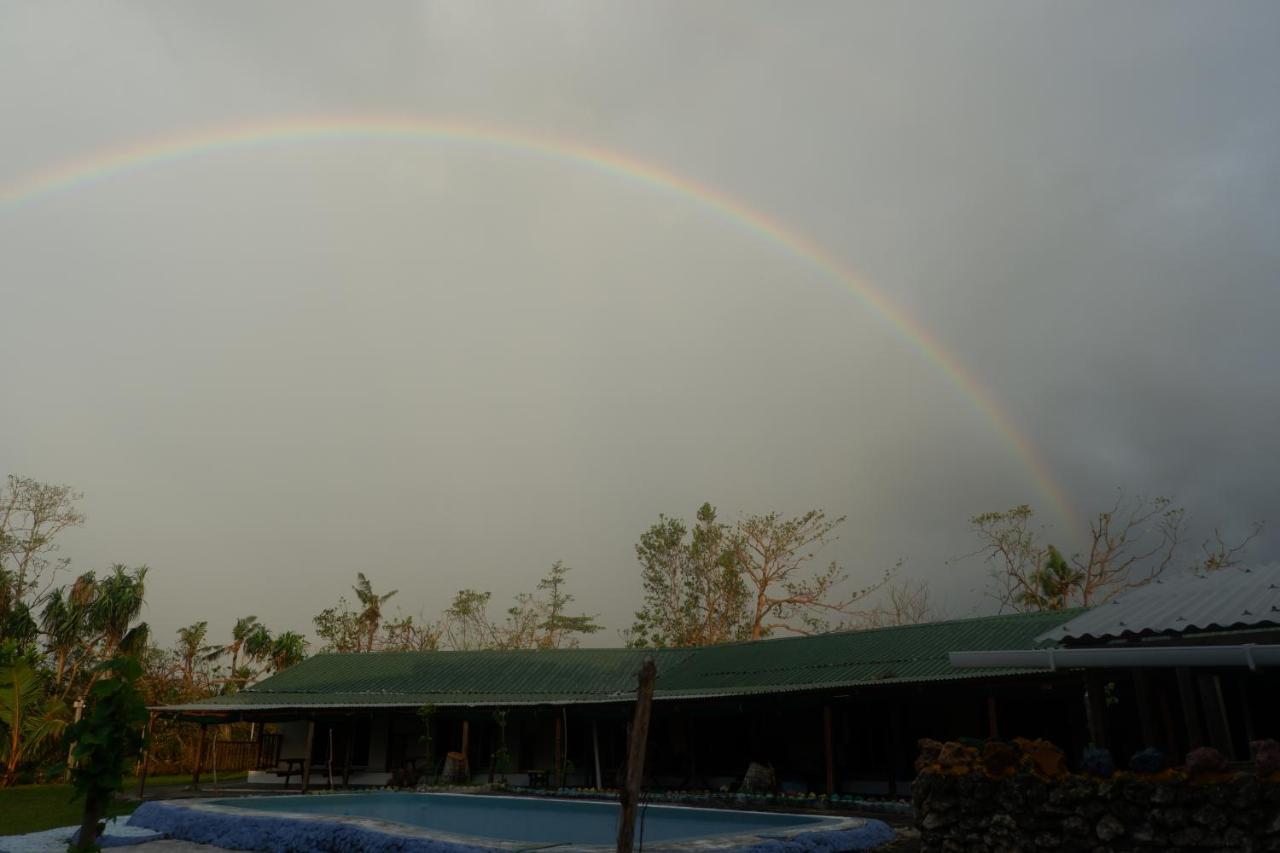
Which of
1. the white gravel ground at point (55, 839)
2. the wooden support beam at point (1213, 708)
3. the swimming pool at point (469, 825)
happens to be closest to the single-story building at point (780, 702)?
the wooden support beam at point (1213, 708)

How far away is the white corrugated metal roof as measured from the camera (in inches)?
350

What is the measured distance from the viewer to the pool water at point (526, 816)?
14516 mm

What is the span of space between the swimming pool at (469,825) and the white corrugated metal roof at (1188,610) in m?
4.07

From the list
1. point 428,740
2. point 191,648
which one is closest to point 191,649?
point 191,648

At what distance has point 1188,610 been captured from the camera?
32.6 ft

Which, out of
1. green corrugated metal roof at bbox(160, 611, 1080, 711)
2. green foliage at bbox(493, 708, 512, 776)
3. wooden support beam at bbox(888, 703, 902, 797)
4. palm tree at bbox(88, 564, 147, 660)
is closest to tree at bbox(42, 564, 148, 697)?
palm tree at bbox(88, 564, 147, 660)

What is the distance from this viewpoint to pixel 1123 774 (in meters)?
7.98

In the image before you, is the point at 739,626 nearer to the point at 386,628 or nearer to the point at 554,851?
the point at 386,628

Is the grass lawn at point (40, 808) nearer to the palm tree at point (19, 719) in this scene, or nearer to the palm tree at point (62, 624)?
the palm tree at point (19, 719)

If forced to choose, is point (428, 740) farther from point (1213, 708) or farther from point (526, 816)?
point (1213, 708)

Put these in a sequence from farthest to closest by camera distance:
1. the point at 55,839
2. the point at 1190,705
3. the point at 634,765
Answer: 1. the point at 55,839
2. the point at 1190,705
3. the point at 634,765

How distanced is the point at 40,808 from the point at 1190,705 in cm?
2272

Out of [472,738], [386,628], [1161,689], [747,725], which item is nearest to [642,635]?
[386,628]

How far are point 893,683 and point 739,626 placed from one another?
93.0ft
